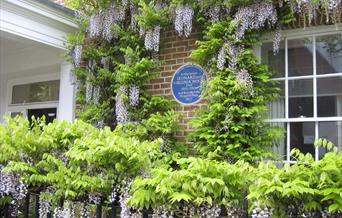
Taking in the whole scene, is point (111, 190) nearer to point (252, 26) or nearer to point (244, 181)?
point (244, 181)

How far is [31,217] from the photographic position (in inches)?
168

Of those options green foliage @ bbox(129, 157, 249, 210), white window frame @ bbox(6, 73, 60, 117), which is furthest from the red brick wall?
green foliage @ bbox(129, 157, 249, 210)

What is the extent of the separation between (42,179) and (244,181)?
1.58 m

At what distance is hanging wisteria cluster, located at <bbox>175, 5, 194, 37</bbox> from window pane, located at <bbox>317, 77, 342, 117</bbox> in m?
1.71

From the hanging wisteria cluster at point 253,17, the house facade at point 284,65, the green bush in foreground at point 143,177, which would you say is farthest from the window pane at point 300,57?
the green bush in foreground at point 143,177

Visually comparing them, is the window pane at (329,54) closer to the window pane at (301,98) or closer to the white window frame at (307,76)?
the white window frame at (307,76)

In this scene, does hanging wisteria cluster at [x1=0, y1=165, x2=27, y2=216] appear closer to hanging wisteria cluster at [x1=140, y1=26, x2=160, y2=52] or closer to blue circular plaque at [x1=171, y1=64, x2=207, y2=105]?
blue circular plaque at [x1=171, y1=64, x2=207, y2=105]

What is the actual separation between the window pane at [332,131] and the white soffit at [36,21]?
3.76 metres

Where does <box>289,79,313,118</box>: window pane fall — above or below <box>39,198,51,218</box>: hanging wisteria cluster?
above

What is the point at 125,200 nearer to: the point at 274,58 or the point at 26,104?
the point at 274,58

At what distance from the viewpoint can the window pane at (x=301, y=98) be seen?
494cm

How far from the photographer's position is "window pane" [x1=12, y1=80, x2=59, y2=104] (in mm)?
7551

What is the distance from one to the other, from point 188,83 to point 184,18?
843mm

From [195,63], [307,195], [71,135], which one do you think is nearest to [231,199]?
[307,195]
